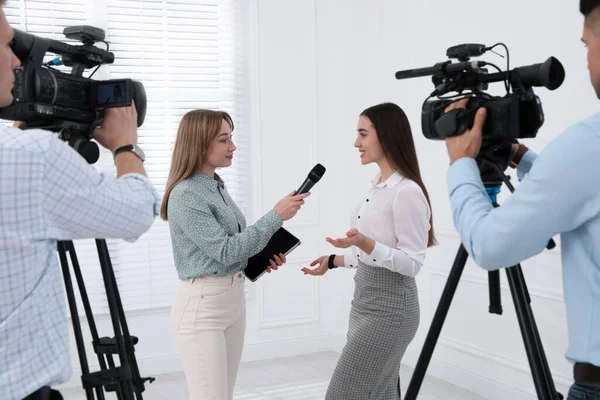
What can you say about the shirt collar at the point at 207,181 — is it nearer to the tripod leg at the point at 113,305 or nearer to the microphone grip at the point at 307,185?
the microphone grip at the point at 307,185

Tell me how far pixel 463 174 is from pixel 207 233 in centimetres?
135

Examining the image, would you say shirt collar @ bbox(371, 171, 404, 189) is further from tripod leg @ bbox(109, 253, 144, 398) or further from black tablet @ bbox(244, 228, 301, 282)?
tripod leg @ bbox(109, 253, 144, 398)

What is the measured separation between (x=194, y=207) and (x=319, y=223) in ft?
7.82

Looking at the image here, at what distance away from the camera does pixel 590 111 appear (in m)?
3.03

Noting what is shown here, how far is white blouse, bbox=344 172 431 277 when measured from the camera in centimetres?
240

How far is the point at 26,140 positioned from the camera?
110 cm

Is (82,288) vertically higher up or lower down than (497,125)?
lower down

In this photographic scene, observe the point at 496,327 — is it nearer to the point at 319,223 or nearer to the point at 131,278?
the point at 319,223

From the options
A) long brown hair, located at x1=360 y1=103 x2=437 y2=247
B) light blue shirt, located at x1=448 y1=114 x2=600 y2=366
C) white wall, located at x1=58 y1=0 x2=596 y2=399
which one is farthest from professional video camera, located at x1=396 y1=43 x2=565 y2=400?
white wall, located at x1=58 y1=0 x2=596 y2=399

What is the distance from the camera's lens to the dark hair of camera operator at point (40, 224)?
1.10 metres

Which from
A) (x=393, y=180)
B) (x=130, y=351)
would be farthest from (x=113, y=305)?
(x=393, y=180)

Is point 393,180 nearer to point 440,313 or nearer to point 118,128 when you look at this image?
point 440,313

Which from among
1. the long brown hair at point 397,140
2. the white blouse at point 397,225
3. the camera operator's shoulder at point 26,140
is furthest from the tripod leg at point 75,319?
the long brown hair at point 397,140

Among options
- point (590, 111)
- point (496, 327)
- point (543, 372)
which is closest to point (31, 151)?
point (543, 372)
